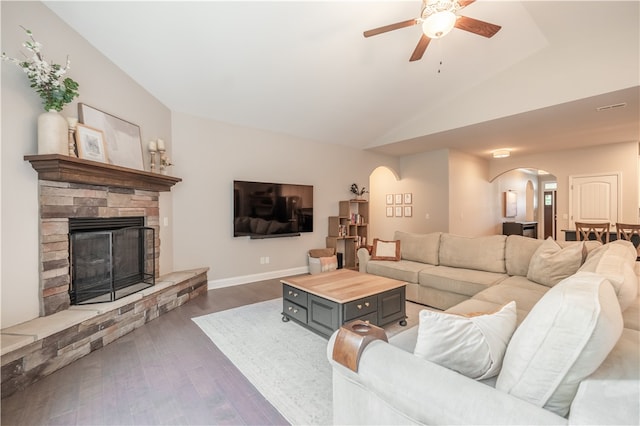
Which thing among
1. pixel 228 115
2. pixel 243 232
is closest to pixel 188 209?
pixel 243 232

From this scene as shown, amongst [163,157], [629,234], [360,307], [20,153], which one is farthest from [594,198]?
[20,153]

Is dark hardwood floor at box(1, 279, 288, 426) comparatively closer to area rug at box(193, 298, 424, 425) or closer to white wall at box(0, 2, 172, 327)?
area rug at box(193, 298, 424, 425)

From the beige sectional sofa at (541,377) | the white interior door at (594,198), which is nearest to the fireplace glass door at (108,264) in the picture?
the beige sectional sofa at (541,377)

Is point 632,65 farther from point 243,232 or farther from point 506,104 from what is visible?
point 243,232

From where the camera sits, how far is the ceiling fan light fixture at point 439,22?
214cm

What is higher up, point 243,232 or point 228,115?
point 228,115

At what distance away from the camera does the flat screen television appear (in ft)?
15.6

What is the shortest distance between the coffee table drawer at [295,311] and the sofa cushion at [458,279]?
5.50ft

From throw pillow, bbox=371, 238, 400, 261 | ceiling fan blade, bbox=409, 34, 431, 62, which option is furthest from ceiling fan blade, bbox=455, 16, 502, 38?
throw pillow, bbox=371, 238, 400, 261

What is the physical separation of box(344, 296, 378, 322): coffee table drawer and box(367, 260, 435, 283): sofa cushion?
115 centimetres

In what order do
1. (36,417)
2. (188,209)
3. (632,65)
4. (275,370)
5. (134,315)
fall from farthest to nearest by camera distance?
1. (188,209)
2. (632,65)
3. (134,315)
4. (275,370)
5. (36,417)

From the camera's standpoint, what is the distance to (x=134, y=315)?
298 cm

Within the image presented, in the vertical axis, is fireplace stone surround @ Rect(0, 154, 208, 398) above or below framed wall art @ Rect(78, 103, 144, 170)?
below

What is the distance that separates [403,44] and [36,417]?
4.86 m
